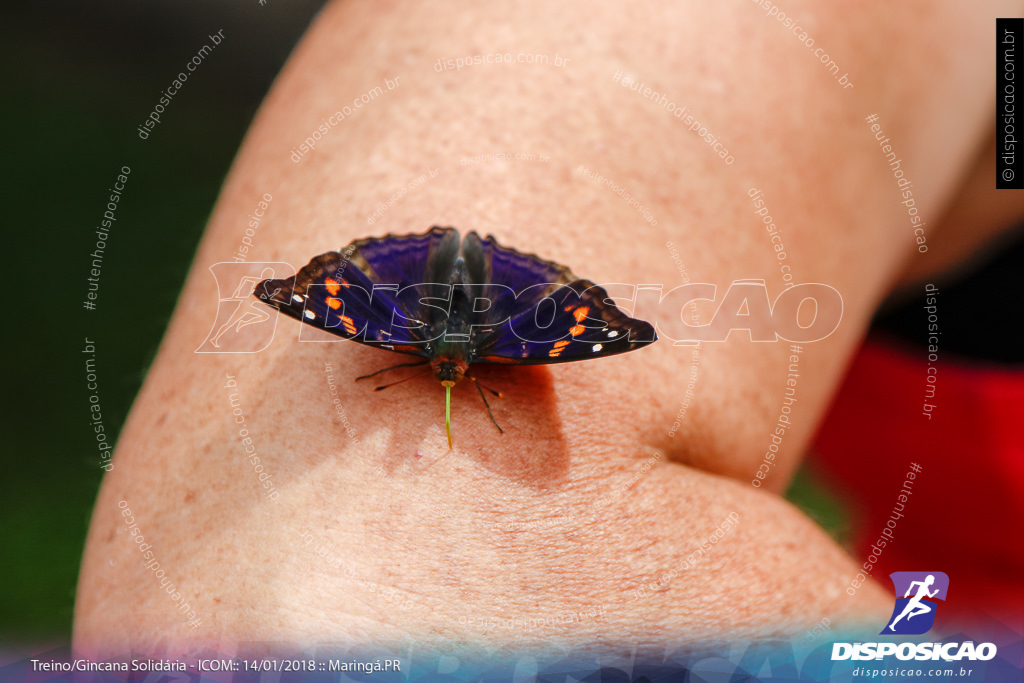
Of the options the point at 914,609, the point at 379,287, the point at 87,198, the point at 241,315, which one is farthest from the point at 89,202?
the point at 914,609

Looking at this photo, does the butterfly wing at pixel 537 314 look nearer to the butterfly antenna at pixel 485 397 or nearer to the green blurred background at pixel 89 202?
the butterfly antenna at pixel 485 397

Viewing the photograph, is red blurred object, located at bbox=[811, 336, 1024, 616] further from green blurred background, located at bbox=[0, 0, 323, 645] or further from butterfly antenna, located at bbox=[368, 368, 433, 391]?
green blurred background, located at bbox=[0, 0, 323, 645]

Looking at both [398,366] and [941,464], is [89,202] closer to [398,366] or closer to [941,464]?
[398,366]

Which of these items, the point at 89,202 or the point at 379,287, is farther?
the point at 89,202

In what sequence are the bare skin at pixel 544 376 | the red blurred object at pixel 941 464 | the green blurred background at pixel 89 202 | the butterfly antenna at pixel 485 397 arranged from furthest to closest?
the green blurred background at pixel 89 202, the red blurred object at pixel 941 464, the butterfly antenna at pixel 485 397, the bare skin at pixel 544 376

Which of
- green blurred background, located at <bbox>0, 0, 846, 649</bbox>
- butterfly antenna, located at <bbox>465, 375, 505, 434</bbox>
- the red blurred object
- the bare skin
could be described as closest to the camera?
the bare skin

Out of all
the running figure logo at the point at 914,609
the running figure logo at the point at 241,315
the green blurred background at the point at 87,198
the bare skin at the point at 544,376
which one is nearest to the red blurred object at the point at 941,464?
the running figure logo at the point at 914,609

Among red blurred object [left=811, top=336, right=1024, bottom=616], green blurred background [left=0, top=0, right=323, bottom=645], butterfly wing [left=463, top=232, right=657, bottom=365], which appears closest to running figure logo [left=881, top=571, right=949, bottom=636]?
red blurred object [left=811, top=336, right=1024, bottom=616]
